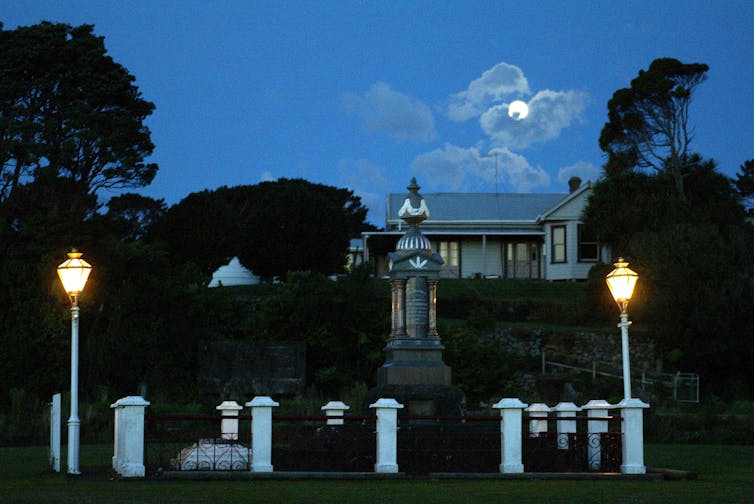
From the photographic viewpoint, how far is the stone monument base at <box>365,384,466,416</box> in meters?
24.1

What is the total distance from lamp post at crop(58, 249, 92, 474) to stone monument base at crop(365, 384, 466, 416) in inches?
253

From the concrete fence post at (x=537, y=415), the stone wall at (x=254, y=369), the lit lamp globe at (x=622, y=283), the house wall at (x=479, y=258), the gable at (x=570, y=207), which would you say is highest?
the gable at (x=570, y=207)

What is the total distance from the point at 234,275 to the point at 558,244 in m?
16.1

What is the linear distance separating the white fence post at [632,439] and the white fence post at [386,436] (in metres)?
3.69

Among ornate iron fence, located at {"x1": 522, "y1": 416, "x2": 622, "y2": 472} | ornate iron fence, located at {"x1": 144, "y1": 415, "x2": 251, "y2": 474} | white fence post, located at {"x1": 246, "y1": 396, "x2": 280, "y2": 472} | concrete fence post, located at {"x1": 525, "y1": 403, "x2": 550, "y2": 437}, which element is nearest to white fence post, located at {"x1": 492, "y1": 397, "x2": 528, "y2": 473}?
ornate iron fence, located at {"x1": 522, "y1": 416, "x2": 622, "y2": 472}

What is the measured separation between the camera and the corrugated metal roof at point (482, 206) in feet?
209

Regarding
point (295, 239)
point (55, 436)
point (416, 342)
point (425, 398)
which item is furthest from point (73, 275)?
point (295, 239)

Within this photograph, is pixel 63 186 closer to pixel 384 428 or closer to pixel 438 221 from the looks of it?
pixel 438 221

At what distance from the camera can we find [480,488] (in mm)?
17062

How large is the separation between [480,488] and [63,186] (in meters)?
39.3

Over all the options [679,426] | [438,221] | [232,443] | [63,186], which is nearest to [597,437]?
[232,443]

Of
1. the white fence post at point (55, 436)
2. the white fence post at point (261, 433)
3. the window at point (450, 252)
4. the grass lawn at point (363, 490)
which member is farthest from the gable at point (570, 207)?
the white fence post at point (261, 433)

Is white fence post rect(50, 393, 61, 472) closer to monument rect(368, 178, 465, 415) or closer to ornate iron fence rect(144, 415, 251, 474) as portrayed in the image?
ornate iron fence rect(144, 415, 251, 474)

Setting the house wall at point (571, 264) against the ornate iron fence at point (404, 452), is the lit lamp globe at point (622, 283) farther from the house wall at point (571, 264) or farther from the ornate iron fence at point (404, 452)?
the house wall at point (571, 264)
